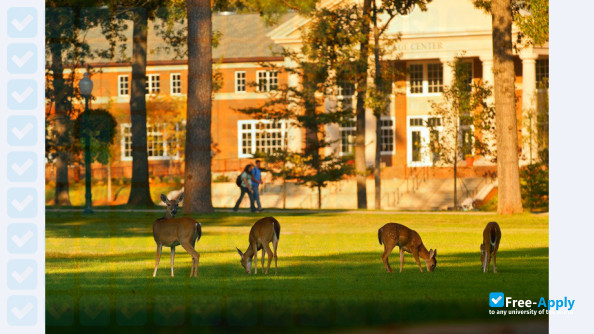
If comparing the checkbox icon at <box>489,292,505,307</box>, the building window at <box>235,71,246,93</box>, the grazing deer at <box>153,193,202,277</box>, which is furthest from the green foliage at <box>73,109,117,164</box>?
the checkbox icon at <box>489,292,505,307</box>

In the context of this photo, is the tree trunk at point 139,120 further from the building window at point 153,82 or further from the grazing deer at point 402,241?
the building window at point 153,82

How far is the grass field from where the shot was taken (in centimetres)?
876

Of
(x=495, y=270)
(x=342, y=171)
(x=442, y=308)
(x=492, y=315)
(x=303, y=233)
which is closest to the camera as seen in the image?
(x=492, y=315)

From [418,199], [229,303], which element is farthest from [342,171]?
[229,303]

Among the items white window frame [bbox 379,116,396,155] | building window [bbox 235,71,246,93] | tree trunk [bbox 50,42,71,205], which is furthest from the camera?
building window [bbox 235,71,246,93]

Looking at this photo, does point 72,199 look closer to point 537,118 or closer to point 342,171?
point 342,171

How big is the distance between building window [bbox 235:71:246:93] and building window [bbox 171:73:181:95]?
14.3 ft

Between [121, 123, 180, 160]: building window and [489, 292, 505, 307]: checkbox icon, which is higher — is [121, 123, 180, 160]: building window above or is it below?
above

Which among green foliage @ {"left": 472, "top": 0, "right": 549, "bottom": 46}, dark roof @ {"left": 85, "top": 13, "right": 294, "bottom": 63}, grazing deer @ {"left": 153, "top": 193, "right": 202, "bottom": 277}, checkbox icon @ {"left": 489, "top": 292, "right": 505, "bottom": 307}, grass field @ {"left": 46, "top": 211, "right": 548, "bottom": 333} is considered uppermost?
Result: dark roof @ {"left": 85, "top": 13, "right": 294, "bottom": 63}

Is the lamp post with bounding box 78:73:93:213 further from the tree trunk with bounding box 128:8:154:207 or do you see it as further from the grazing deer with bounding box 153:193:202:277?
the grazing deer with bounding box 153:193:202:277

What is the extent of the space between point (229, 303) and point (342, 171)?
31808 millimetres

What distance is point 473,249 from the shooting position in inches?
742

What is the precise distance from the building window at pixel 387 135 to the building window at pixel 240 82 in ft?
37.3

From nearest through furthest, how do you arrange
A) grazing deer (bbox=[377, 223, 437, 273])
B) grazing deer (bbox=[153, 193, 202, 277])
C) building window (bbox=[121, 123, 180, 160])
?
1. grazing deer (bbox=[153, 193, 202, 277])
2. grazing deer (bbox=[377, 223, 437, 273])
3. building window (bbox=[121, 123, 180, 160])
